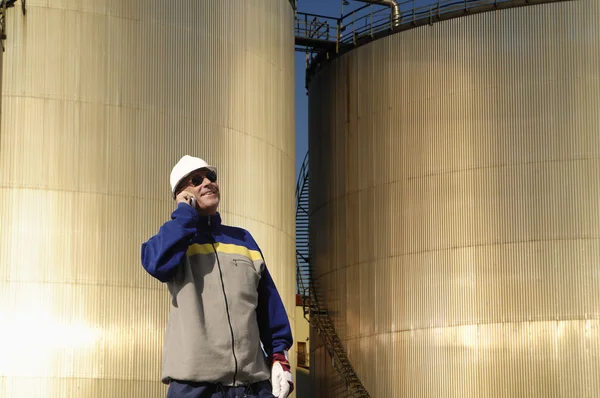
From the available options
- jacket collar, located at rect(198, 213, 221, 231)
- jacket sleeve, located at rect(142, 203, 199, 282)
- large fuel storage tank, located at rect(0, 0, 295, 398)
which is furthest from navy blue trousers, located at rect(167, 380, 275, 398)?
large fuel storage tank, located at rect(0, 0, 295, 398)

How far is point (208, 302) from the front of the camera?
27.7 feet

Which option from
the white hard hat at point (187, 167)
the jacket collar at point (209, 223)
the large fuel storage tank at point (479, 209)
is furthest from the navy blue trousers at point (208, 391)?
the large fuel storage tank at point (479, 209)

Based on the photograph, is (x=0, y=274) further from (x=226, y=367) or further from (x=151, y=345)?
(x=226, y=367)

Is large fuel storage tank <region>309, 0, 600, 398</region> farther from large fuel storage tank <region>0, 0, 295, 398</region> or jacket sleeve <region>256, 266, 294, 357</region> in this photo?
jacket sleeve <region>256, 266, 294, 357</region>

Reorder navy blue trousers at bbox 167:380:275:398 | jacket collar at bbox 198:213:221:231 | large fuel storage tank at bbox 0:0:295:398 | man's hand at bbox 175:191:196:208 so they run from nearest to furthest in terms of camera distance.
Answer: navy blue trousers at bbox 167:380:275:398 → man's hand at bbox 175:191:196:208 → jacket collar at bbox 198:213:221:231 → large fuel storage tank at bbox 0:0:295:398

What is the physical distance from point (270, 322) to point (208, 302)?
601 mm

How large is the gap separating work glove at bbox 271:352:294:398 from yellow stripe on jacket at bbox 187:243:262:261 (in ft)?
2.47

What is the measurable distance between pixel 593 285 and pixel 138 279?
13356 mm

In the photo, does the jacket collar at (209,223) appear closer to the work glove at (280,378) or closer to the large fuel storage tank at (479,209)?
the work glove at (280,378)

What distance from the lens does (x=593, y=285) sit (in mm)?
35688

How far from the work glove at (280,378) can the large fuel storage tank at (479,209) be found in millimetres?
27948

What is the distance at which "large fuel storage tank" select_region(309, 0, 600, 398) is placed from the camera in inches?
1426

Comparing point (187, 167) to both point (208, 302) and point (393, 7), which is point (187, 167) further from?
point (393, 7)

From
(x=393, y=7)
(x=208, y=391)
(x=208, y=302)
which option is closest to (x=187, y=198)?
(x=208, y=302)
